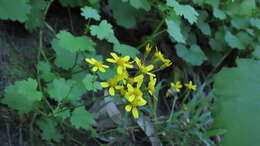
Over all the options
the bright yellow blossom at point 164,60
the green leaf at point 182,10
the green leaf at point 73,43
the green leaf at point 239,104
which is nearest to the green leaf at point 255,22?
the green leaf at point 182,10

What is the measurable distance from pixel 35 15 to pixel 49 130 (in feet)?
2.33

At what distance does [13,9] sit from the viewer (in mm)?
1524

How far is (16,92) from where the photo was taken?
134 cm

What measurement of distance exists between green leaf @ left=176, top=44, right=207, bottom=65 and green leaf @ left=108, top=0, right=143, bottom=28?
42 centimetres

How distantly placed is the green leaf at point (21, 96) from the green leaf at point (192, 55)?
4.08ft

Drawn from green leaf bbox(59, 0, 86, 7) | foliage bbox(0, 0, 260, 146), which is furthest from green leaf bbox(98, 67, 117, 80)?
green leaf bbox(59, 0, 86, 7)

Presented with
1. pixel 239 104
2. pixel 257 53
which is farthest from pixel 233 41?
pixel 239 104

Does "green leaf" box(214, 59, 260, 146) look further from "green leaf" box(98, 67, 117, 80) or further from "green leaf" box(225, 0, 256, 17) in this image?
"green leaf" box(225, 0, 256, 17)

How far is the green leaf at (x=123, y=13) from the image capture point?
2.08 m

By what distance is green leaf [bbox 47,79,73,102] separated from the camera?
1.36 metres

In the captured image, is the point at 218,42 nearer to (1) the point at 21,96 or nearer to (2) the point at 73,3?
(2) the point at 73,3

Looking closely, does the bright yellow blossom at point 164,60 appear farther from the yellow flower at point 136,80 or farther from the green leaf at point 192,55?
the green leaf at point 192,55

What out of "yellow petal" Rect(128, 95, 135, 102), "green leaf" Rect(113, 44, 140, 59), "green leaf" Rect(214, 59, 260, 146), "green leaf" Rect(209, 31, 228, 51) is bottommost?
"green leaf" Rect(214, 59, 260, 146)

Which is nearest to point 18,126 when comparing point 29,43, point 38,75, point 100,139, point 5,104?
point 5,104
